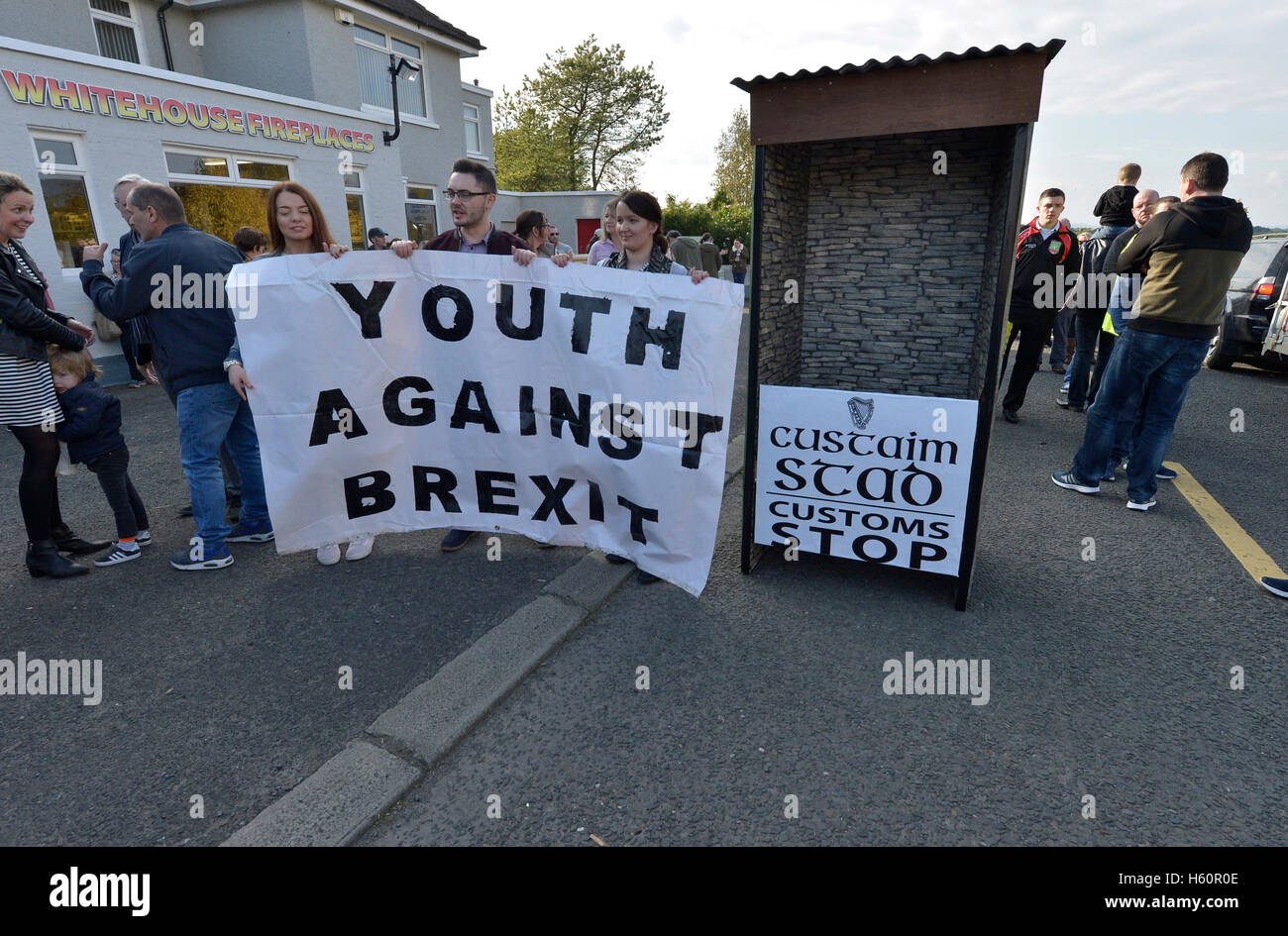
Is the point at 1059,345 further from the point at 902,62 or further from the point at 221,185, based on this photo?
the point at 221,185

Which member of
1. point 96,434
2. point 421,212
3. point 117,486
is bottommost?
point 117,486

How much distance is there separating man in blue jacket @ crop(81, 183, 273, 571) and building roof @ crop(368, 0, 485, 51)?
16.5 metres

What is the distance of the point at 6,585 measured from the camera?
385 centimetres

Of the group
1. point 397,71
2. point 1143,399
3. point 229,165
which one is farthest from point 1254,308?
point 397,71

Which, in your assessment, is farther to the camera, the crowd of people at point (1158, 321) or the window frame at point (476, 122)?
the window frame at point (476, 122)

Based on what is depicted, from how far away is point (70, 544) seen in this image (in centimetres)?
427

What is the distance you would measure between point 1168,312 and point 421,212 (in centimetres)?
1959

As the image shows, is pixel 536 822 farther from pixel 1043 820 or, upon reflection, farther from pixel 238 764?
pixel 1043 820

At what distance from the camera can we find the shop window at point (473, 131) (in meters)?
22.5

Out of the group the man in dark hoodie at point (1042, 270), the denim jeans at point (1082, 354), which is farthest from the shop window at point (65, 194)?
the denim jeans at point (1082, 354)

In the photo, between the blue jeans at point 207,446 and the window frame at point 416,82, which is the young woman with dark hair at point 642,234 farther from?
the window frame at point 416,82

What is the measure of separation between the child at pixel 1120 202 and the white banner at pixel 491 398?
240 inches
